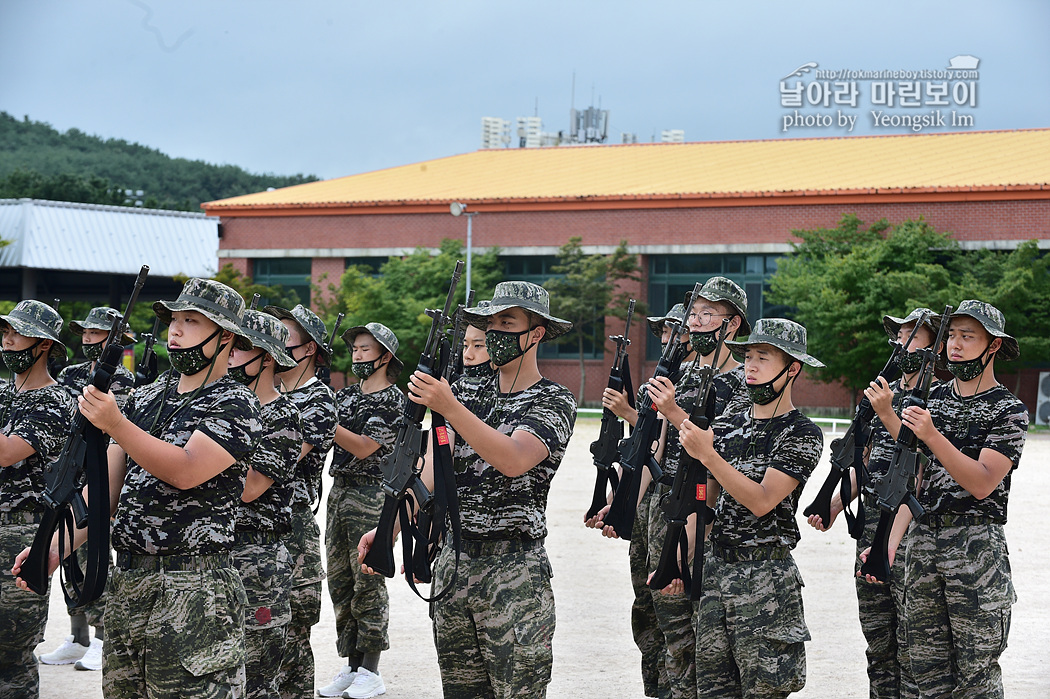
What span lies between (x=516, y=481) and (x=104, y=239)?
4369 cm

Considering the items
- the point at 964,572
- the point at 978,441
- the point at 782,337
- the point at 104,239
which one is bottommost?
the point at 964,572

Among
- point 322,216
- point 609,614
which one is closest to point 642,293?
point 322,216

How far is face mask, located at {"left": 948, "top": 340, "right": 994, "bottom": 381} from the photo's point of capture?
18.8 feet

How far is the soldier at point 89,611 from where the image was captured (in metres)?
7.21

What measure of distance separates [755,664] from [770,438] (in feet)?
3.30

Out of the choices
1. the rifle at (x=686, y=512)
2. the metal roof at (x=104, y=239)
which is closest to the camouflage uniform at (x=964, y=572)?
the rifle at (x=686, y=512)

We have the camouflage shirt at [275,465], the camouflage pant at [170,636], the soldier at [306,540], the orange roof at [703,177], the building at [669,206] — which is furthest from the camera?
the orange roof at [703,177]

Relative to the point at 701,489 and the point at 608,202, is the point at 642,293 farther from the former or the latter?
the point at 701,489

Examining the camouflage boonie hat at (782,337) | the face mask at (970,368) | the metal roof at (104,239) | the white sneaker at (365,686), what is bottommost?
the white sneaker at (365,686)

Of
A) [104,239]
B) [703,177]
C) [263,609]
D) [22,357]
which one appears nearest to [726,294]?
[263,609]

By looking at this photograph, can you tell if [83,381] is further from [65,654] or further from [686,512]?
[686,512]

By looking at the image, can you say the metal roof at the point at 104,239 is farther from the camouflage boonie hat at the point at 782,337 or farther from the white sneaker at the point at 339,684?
the camouflage boonie hat at the point at 782,337

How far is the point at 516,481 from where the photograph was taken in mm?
4883

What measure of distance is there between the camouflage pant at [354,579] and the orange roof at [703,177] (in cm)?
3286
